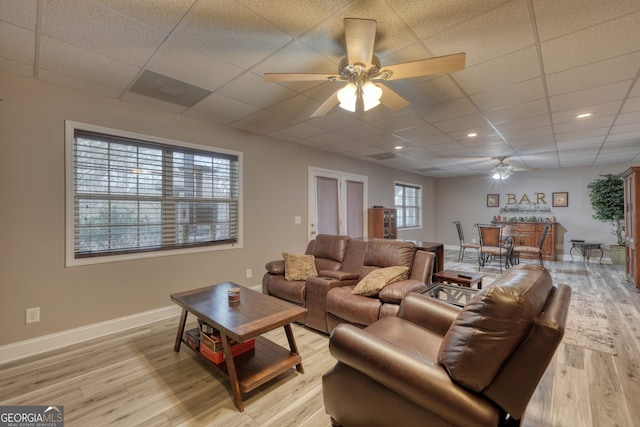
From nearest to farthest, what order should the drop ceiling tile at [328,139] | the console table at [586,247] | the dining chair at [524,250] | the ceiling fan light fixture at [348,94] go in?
the ceiling fan light fixture at [348,94], the drop ceiling tile at [328,139], the dining chair at [524,250], the console table at [586,247]

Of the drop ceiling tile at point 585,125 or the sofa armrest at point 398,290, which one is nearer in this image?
the sofa armrest at point 398,290

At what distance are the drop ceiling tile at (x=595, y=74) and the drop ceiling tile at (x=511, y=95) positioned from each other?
0.34 ft

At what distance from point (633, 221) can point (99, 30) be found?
22.7 ft

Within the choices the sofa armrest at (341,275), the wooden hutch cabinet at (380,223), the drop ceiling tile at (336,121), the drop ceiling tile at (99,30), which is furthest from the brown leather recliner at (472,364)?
the wooden hutch cabinet at (380,223)

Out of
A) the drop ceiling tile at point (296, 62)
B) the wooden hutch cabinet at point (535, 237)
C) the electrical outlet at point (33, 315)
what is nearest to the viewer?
the drop ceiling tile at point (296, 62)

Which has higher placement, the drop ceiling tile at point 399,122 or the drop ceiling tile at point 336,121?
the drop ceiling tile at point 336,121

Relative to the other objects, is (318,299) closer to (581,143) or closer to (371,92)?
(371,92)

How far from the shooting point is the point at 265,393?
1963 mm

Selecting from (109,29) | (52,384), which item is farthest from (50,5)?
(52,384)

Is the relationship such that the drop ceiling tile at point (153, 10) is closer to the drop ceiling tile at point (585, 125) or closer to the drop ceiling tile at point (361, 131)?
the drop ceiling tile at point (361, 131)

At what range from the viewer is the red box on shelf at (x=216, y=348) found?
2.11 metres

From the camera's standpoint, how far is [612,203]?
18.7 feet

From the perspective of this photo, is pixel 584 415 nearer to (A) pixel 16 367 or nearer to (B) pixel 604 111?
(B) pixel 604 111

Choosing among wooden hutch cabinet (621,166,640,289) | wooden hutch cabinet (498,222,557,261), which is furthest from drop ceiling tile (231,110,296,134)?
wooden hutch cabinet (498,222,557,261)
